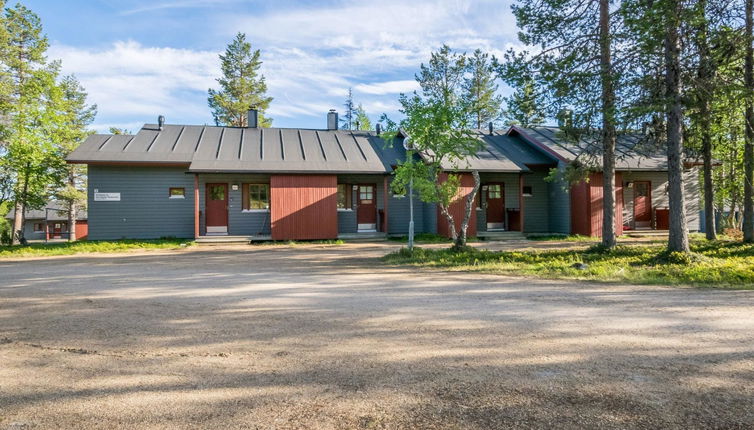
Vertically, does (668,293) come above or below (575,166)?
below

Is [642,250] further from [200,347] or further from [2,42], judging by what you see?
[2,42]

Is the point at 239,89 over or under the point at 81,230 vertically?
over

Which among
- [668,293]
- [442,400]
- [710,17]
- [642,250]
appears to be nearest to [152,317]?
[442,400]

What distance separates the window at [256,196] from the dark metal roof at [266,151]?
123 cm

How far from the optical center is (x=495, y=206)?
63.4 feet

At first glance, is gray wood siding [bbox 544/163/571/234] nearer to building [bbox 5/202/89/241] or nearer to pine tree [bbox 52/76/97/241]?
pine tree [bbox 52/76/97/241]

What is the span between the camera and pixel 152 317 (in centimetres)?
507

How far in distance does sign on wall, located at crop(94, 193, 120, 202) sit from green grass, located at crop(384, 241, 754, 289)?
12482mm

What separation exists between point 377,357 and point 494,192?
55.1 ft

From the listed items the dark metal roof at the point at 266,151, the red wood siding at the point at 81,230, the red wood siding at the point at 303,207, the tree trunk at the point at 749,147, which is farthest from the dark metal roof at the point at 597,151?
the red wood siding at the point at 81,230

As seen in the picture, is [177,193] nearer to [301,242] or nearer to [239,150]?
[239,150]

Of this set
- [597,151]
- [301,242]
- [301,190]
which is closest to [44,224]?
[301,190]

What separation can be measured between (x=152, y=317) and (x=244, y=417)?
3179mm

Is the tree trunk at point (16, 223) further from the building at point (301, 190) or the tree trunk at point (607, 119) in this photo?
the tree trunk at point (607, 119)
